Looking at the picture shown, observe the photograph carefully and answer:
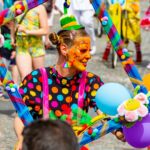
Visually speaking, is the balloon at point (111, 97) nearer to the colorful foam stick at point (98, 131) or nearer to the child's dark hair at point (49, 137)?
the colorful foam stick at point (98, 131)

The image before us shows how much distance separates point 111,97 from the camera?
3.56 metres

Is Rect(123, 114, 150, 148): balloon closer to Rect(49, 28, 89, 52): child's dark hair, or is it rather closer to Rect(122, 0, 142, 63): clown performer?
Rect(49, 28, 89, 52): child's dark hair

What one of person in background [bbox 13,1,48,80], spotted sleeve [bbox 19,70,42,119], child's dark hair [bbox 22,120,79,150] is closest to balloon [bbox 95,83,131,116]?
spotted sleeve [bbox 19,70,42,119]

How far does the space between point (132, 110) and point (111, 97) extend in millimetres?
159

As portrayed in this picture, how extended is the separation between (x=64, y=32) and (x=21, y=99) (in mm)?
550

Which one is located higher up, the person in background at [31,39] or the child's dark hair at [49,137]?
the child's dark hair at [49,137]

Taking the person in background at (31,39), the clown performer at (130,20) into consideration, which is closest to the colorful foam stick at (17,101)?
the person in background at (31,39)

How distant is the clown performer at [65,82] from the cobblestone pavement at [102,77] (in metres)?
2.00

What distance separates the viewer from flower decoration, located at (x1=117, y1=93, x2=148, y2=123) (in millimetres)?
3469

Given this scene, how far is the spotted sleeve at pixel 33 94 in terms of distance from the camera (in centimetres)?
399

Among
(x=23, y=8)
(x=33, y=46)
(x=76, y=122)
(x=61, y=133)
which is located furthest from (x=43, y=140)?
(x=33, y=46)

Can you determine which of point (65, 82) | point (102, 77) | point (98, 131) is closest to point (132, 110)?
point (98, 131)

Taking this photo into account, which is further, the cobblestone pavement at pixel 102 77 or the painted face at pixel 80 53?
the cobblestone pavement at pixel 102 77

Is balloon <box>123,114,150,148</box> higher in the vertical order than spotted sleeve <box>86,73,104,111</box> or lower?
lower
